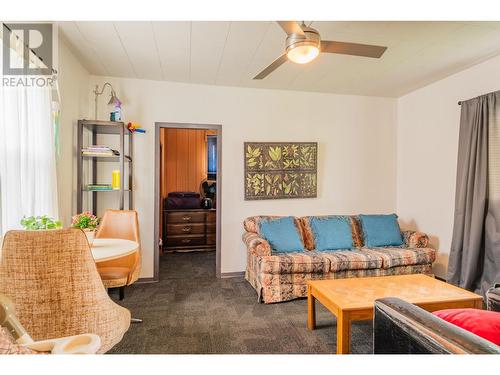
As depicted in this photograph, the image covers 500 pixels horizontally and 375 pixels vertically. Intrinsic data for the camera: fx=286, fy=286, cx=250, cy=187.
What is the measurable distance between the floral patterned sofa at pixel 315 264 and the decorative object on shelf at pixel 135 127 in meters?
1.81

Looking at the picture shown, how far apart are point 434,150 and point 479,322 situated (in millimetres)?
3313

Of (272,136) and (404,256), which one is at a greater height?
(272,136)

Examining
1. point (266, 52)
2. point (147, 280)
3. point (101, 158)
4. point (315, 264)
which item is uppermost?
point (266, 52)

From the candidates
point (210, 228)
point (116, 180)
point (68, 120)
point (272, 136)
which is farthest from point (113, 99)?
point (210, 228)

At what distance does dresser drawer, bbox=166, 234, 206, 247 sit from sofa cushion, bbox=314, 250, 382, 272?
8.35 ft

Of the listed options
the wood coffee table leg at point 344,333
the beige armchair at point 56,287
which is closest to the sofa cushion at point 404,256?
the wood coffee table leg at point 344,333

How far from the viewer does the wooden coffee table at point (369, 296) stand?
72.8 inches

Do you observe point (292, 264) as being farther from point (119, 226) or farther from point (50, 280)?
point (50, 280)

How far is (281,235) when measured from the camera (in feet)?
10.6

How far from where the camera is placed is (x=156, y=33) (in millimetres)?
2438

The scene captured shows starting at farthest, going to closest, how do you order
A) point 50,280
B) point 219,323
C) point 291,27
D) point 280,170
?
point 280,170
point 219,323
point 291,27
point 50,280

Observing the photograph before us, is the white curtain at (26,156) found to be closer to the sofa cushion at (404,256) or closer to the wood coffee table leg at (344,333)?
the wood coffee table leg at (344,333)
